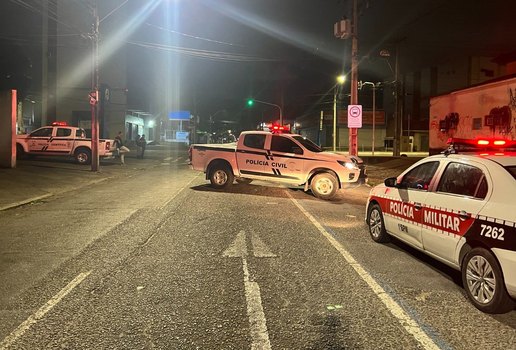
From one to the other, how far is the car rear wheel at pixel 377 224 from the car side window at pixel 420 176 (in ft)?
3.02

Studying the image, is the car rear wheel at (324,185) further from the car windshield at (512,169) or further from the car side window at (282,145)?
the car windshield at (512,169)

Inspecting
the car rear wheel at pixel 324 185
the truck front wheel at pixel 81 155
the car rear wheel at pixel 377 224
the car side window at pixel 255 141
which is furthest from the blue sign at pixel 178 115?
the car rear wheel at pixel 377 224

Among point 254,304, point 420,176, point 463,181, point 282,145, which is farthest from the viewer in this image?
point 282,145

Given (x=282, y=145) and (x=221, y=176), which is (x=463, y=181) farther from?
(x=221, y=176)

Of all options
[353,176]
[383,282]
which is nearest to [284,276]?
[383,282]

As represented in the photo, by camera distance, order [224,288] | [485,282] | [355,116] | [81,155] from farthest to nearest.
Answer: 1. [81,155]
2. [355,116]
3. [224,288]
4. [485,282]

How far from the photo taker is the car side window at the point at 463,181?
5066 mm

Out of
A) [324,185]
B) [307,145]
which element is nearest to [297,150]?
[307,145]

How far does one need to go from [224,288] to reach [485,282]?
2.73 metres

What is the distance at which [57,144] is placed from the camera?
81.5 ft

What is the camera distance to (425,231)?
5.99m

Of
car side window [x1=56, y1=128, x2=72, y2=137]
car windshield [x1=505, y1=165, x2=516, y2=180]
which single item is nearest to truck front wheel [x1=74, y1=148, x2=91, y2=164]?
car side window [x1=56, y1=128, x2=72, y2=137]

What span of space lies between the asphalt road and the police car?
336 mm

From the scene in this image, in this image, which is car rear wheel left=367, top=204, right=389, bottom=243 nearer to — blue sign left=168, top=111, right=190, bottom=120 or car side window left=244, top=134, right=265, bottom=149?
car side window left=244, top=134, right=265, bottom=149
